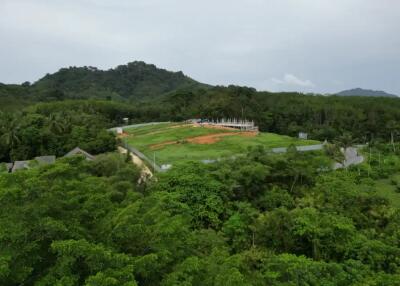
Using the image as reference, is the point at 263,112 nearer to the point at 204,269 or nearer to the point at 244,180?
the point at 244,180

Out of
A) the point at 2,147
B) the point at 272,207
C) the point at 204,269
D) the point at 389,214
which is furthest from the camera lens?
the point at 2,147

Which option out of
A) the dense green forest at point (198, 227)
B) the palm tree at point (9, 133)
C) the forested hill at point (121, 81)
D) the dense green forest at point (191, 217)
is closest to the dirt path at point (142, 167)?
the dense green forest at point (191, 217)

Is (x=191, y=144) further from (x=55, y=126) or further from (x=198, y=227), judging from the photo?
(x=198, y=227)

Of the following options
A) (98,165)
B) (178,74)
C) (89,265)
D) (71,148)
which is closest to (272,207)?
(98,165)

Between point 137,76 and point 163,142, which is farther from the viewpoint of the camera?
point 137,76

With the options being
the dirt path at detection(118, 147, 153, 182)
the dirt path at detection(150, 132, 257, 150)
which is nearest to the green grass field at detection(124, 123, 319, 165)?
the dirt path at detection(150, 132, 257, 150)

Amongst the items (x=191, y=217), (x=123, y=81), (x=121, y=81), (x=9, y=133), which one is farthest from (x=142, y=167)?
(x=123, y=81)
